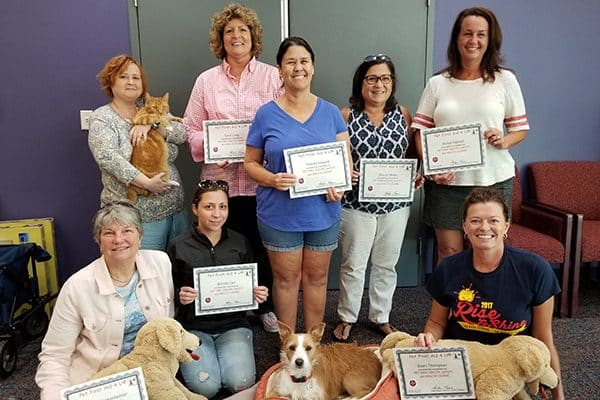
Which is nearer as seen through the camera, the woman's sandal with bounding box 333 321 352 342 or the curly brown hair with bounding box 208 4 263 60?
the curly brown hair with bounding box 208 4 263 60

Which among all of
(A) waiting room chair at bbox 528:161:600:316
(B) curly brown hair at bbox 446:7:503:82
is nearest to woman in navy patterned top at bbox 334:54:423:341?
(B) curly brown hair at bbox 446:7:503:82

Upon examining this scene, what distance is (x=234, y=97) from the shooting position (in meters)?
2.73

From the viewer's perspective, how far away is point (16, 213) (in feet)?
11.4

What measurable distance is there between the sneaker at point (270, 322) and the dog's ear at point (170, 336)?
1239 millimetres

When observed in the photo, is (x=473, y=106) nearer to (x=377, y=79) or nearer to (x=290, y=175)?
(x=377, y=79)

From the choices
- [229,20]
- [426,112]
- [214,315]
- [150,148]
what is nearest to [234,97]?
[229,20]

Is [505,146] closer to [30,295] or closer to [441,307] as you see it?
[441,307]

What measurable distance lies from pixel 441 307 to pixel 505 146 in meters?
1.03

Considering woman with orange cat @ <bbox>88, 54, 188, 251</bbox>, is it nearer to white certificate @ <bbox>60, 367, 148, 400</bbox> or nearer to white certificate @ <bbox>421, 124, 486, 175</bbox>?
white certificate @ <bbox>60, 367, 148, 400</bbox>

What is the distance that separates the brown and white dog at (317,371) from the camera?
1979 millimetres

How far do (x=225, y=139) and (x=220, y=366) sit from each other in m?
1.11

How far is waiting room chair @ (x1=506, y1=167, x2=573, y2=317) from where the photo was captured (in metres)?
3.11

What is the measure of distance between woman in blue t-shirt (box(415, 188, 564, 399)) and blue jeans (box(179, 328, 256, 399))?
83cm

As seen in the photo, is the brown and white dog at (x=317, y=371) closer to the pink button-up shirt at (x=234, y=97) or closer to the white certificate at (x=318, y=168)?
the white certificate at (x=318, y=168)
